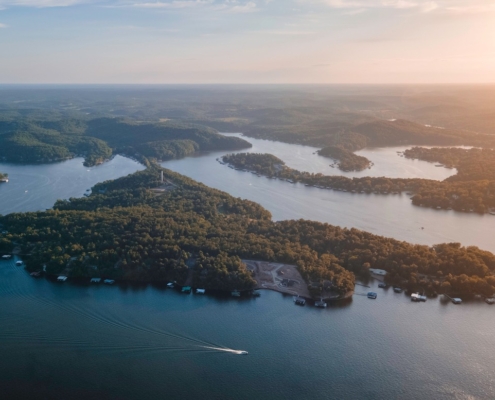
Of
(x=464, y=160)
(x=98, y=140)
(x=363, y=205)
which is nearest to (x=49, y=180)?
(x=98, y=140)

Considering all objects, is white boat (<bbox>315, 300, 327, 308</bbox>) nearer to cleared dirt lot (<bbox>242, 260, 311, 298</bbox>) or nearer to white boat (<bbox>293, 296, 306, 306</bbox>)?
white boat (<bbox>293, 296, 306, 306</bbox>)

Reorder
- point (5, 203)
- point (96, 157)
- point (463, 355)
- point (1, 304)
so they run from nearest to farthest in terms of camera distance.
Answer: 1. point (463, 355)
2. point (1, 304)
3. point (5, 203)
4. point (96, 157)

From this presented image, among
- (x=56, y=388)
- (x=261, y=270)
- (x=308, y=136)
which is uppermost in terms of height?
(x=308, y=136)

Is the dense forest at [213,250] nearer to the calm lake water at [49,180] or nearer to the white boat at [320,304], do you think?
the white boat at [320,304]

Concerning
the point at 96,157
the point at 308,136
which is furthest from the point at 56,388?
the point at 308,136

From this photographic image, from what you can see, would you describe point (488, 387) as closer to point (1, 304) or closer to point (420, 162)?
point (1, 304)

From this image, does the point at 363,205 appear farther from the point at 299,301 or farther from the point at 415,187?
the point at 299,301

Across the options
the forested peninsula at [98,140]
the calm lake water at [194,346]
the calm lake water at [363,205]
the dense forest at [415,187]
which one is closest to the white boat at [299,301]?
the calm lake water at [194,346]
